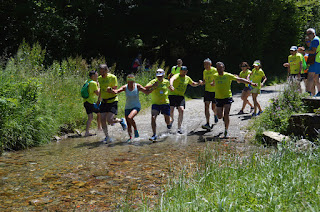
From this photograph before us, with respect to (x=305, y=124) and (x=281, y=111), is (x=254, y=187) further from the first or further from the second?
(x=281, y=111)

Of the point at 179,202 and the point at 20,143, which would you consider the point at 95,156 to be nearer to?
the point at 20,143

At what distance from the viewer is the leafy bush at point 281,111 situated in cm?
828

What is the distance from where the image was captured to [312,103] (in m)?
8.34

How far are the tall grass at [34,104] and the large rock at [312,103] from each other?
6.70 m

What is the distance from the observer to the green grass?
3598 millimetres

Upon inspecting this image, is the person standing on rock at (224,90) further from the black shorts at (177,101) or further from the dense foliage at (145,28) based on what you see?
the dense foliage at (145,28)

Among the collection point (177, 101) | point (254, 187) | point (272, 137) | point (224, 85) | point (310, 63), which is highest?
point (310, 63)

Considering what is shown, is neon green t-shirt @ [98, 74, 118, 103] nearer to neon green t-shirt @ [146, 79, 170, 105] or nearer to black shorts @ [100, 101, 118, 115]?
black shorts @ [100, 101, 118, 115]

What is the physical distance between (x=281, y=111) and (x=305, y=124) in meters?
1.32

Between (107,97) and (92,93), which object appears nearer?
(107,97)

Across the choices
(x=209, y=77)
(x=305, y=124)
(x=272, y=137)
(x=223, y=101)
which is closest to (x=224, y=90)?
(x=223, y=101)

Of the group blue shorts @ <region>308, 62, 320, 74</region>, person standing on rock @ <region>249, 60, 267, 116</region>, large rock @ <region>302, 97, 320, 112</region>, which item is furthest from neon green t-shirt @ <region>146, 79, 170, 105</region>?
blue shorts @ <region>308, 62, 320, 74</region>

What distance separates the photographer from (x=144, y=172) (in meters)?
6.15

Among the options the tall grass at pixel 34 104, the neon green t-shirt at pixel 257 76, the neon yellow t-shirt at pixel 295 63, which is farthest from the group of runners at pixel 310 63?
the tall grass at pixel 34 104
